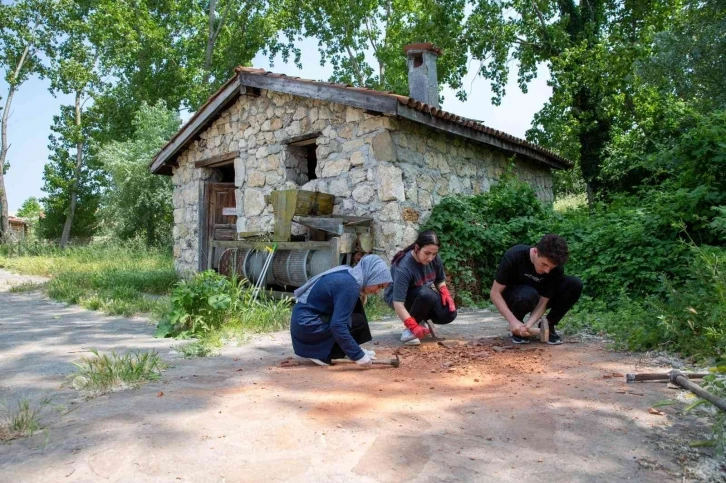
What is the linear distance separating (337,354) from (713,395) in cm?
243

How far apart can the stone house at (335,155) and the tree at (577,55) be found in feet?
13.1

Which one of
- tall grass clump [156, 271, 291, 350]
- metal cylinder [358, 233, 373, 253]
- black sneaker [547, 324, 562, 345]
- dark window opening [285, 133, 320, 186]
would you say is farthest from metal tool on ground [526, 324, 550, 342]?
dark window opening [285, 133, 320, 186]

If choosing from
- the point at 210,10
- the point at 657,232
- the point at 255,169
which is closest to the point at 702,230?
the point at 657,232

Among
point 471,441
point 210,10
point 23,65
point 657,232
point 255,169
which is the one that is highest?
point 210,10

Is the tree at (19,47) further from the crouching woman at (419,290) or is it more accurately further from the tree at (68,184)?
the crouching woman at (419,290)

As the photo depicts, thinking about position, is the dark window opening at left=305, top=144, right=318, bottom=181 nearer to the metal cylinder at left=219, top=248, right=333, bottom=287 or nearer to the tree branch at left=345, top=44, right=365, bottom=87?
the metal cylinder at left=219, top=248, right=333, bottom=287

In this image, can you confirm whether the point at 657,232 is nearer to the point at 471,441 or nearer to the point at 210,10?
the point at 471,441

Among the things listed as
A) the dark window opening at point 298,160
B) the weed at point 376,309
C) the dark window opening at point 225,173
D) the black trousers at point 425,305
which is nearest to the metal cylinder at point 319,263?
the weed at point 376,309

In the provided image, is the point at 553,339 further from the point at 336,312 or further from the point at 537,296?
the point at 336,312

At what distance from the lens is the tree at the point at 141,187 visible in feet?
61.7

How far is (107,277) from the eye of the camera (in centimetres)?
1064

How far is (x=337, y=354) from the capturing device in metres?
4.19

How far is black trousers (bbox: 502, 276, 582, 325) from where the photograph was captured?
471cm

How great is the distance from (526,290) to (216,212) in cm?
725
